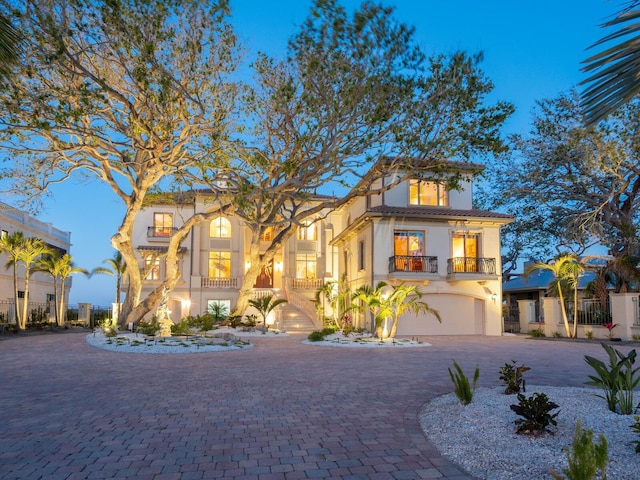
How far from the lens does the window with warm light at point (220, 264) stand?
32594 millimetres

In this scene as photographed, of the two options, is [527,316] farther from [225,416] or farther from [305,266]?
[225,416]

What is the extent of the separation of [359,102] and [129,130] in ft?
25.5

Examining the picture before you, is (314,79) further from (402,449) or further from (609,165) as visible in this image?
(609,165)

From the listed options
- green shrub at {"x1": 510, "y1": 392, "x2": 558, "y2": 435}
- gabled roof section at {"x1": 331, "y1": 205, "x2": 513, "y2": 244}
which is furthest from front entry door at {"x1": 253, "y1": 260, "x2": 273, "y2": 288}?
green shrub at {"x1": 510, "y1": 392, "x2": 558, "y2": 435}

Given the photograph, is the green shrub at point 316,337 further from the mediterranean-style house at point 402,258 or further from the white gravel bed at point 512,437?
the white gravel bed at point 512,437

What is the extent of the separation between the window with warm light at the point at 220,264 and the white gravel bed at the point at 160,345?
1542cm

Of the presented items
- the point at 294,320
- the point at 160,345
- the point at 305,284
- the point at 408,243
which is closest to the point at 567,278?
the point at 408,243

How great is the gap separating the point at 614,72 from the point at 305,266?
31378 mm

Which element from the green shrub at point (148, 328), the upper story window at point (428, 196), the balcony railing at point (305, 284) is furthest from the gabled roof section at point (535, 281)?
the green shrub at point (148, 328)

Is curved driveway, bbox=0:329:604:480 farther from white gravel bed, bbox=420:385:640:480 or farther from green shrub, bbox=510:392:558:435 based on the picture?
green shrub, bbox=510:392:558:435

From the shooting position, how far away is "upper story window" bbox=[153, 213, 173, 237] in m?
32.1

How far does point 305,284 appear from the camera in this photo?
3173 centimetres

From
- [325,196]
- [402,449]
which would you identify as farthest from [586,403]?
[325,196]

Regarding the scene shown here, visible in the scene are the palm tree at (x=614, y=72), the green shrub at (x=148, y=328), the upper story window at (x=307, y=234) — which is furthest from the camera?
the upper story window at (x=307, y=234)
